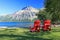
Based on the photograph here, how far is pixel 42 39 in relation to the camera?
57.5ft

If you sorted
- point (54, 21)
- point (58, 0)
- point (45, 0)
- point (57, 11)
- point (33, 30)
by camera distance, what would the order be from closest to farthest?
1. point (33, 30)
2. point (58, 0)
3. point (57, 11)
4. point (45, 0)
5. point (54, 21)

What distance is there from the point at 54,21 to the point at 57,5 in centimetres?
4159

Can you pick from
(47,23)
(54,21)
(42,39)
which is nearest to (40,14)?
(54,21)

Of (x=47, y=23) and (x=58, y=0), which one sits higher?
(x=58, y=0)

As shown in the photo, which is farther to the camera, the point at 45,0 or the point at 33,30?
the point at 45,0

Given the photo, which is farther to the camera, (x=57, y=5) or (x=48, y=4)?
(x=48, y=4)

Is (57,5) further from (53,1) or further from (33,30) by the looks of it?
(33,30)

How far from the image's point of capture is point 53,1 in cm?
3091

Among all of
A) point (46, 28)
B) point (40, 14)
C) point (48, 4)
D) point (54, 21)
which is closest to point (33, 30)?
point (46, 28)

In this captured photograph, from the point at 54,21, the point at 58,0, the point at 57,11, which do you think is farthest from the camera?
the point at 54,21

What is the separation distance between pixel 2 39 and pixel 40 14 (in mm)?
67386

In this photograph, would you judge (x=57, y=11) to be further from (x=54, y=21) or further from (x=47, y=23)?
(x=54, y=21)

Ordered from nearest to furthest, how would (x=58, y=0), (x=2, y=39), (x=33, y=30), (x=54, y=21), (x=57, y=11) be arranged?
(x=2, y=39) < (x=33, y=30) < (x=58, y=0) < (x=57, y=11) < (x=54, y=21)

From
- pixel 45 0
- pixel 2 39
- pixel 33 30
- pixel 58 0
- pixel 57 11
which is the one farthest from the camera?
pixel 45 0
